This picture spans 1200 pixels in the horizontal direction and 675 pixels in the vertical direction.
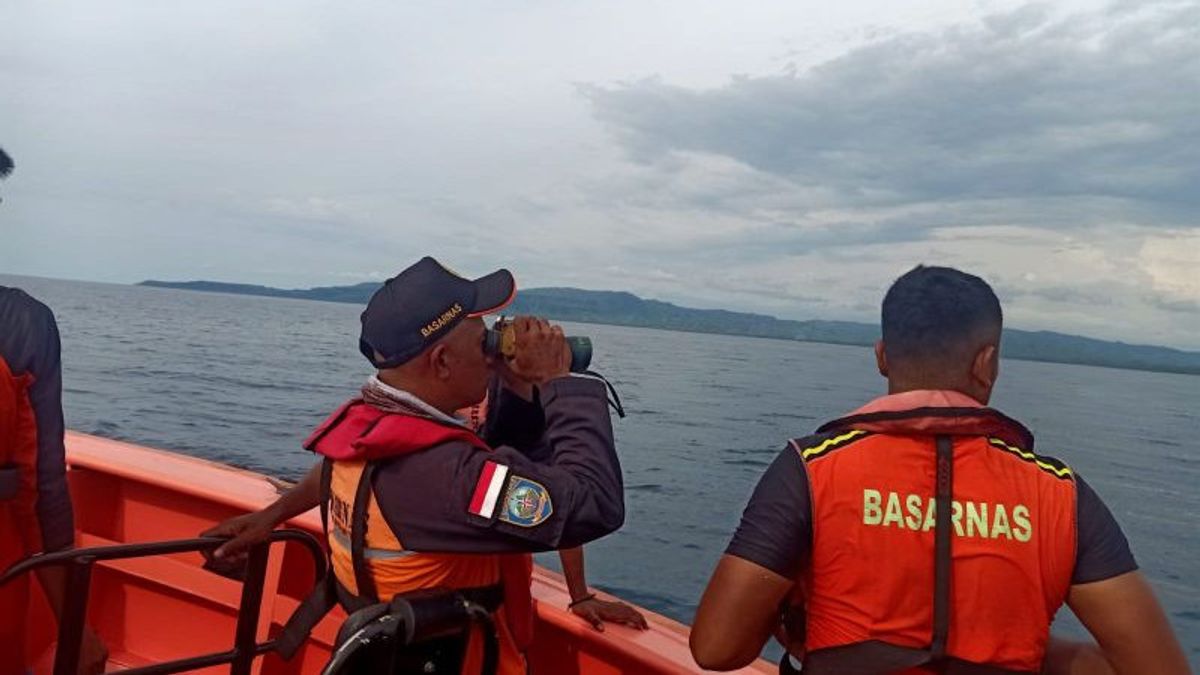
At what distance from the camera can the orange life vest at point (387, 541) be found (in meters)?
2.00

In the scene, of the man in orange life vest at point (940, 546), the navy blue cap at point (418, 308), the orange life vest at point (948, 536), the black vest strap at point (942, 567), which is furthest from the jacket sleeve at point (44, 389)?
the black vest strap at point (942, 567)

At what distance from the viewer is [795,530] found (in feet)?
5.60

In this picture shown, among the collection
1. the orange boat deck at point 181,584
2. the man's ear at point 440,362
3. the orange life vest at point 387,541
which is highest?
the man's ear at point 440,362

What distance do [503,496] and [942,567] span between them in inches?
34.3

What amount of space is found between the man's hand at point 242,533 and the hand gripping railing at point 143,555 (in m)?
0.03

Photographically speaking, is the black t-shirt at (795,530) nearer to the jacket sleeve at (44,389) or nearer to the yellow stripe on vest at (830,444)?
the yellow stripe on vest at (830,444)

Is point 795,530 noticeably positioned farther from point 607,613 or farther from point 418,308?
point 607,613

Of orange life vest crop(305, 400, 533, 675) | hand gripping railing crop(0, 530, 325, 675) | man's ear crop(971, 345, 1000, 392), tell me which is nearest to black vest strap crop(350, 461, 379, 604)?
orange life vest crop(305, 400, 533, 675)

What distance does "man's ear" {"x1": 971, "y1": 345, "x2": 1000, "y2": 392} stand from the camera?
1763 mm

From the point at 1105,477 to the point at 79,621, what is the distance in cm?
2396

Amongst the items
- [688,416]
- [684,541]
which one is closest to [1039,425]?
[688,416]

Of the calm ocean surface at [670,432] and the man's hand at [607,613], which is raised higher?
the man's hand at [607,613]

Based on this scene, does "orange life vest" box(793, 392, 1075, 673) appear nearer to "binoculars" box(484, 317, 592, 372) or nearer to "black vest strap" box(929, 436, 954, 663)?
"black vest strap" box(929, 436, 954, 663)

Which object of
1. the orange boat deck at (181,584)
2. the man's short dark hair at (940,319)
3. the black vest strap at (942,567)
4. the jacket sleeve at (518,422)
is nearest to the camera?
the black vest strap at (942,567)
